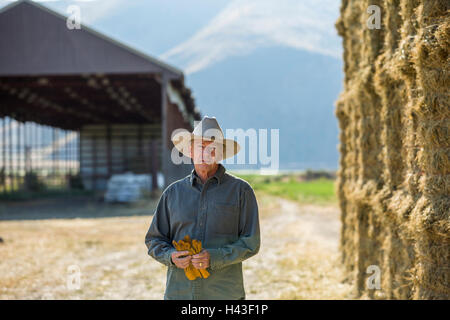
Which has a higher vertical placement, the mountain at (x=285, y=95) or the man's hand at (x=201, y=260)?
the mountain at (x=285, y=95)

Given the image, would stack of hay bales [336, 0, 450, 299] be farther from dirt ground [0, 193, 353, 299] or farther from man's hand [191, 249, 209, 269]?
man's hand [191, 249, 209, 269]

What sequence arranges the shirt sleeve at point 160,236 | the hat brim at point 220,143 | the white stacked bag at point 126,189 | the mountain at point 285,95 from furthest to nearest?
the mountain at point 285,95 < the white stacked bag at point 126,189 < the hat brim at point 220,143 < the shirt sleeve at point 160,236

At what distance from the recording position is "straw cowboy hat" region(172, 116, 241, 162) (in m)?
2.58

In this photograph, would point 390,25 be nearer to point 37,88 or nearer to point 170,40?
point 37,88

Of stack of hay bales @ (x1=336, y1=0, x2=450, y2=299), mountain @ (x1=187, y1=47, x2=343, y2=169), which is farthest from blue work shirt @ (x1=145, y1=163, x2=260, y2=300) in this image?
mountain @ (x1=187, y1=47, x2=343, y2=169)

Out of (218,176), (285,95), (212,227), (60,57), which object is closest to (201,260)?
(212,227)

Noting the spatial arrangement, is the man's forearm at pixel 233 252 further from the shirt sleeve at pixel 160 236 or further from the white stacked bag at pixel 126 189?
the white stacked bag at pixel 126 189

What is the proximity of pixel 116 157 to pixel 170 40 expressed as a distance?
15155 centimetres

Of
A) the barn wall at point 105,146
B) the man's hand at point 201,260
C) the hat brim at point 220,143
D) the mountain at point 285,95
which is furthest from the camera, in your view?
the mountain at point 285,95

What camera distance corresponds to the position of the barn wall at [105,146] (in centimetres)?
2614

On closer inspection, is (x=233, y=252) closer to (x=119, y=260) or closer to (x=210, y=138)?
(x=210, y=138)

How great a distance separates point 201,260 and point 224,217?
0.98ft

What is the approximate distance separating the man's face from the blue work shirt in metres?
0.09

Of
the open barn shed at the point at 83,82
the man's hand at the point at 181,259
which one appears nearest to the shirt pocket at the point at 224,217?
the man's hand at the point at 181,259
